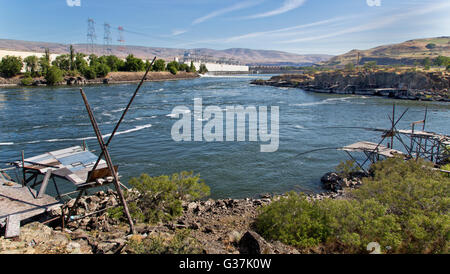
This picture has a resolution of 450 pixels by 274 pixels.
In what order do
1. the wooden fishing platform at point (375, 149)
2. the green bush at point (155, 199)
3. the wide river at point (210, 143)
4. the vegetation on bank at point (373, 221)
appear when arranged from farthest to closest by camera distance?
the wide river at point (210, 143), the wooden fishing platform at point (375, 149), the green bush at point (155, 199), the vegetation on bank at point (373, 221)

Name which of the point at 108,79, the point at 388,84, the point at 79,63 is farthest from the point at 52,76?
the point at 388,84

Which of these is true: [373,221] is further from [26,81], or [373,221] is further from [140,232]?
[26,81]

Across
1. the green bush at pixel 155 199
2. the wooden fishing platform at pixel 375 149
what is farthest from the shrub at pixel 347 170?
the green bush at pixel 155 199

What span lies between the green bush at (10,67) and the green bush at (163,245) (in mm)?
89738

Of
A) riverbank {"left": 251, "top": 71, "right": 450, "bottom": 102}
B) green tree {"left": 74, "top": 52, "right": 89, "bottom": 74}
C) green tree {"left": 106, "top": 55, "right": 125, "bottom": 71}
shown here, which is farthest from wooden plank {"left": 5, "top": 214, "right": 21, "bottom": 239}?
green tree {"left": 106, "top": 55, "right": 125, "bottom": 71}

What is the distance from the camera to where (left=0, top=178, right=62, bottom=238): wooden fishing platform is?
712cm

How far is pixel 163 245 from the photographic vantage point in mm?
6531

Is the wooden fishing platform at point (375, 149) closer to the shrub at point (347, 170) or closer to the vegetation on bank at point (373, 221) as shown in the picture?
the shrub at point (347, 170)

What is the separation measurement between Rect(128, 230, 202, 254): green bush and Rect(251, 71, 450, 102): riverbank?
55802mm

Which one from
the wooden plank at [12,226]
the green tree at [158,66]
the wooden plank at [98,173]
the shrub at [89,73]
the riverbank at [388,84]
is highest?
the green tree at [158,66]

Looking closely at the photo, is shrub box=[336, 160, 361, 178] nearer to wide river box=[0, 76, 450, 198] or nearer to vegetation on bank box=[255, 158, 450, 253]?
wide river box=[0, 76, 450, 198]

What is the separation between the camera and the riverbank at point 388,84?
2065 inches

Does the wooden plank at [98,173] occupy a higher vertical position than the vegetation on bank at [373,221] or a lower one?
higher

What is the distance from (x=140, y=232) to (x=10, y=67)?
88939 millimetres
